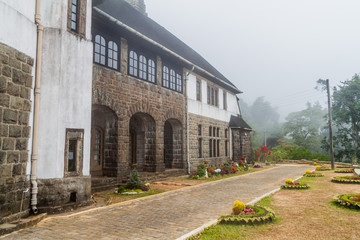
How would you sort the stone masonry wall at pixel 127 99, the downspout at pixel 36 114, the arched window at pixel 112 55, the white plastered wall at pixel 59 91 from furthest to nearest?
1. the arched window at pixel 112 55
2. the stone masonry wall at pixel 127 99
3. the white plastered wall at pixel 59 91
4. the downspout at pixel 36 114

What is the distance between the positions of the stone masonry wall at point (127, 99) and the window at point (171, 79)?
0.48 meters

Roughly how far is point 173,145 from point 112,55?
7.31 metres

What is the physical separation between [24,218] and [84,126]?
2.97 metres

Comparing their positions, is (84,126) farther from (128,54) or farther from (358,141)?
(358,141)

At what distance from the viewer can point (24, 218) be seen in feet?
20.7

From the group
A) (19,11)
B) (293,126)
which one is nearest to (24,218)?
(19,11)

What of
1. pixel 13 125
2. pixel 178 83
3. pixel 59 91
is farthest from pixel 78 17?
pixel 178 83

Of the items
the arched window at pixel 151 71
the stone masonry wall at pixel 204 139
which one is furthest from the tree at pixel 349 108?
the arched window at pixel 151 71

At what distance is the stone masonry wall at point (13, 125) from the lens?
582 centimetres

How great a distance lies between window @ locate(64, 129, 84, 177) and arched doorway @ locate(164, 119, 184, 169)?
29.3 feet

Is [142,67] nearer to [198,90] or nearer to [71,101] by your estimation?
[71,101]

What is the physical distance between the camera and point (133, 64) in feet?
42.3

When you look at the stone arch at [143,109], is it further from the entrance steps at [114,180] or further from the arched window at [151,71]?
the entrance steps at [114,180]

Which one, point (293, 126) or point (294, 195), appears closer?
point (294, 195)
